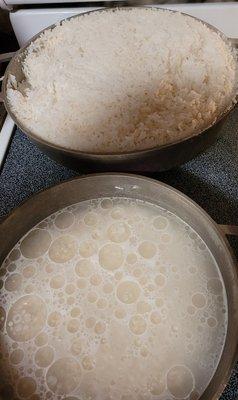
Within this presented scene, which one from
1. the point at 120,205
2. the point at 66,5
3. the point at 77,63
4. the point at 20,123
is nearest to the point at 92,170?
the point at 120,205

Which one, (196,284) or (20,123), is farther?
(20,123)

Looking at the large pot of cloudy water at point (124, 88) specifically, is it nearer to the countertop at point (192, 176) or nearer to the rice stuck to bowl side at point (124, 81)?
the rice stuck to bowl side at point (124, 81)

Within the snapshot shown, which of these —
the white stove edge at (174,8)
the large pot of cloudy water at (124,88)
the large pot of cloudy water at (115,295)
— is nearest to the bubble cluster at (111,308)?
the large pot of cloudy water at (115,295)

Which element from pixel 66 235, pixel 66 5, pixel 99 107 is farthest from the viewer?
pixel 66 5

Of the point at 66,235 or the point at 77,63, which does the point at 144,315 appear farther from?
the point at 77,63

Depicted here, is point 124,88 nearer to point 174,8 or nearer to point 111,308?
point 174,8

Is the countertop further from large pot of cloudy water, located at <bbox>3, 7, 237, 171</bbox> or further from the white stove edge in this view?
the white stove edge

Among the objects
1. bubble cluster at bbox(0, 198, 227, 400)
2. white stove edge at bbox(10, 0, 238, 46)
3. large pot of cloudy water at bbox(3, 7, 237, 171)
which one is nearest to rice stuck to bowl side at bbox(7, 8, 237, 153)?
large pot of cloudy water at bbox(3, 7, 237, 171)
